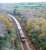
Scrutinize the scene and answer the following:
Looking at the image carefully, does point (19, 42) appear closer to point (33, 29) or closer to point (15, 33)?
point (15, 33)

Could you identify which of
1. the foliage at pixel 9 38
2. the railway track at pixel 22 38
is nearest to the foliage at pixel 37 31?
the railway track at pixel 22 38

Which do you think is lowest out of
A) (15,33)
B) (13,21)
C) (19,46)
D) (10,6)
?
(19,46)

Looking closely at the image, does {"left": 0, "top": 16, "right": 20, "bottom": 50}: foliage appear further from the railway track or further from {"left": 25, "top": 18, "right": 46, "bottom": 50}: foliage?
{"left": 25, "top": 18, "right": 46, "bottom": 50}: foliage

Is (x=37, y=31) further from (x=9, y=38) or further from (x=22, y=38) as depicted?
(x=9, y=38)

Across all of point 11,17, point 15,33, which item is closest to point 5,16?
point 11,17

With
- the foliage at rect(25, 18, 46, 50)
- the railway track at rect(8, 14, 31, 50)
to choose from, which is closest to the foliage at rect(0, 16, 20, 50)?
the railway track at rect(8, 14, 31, 50)

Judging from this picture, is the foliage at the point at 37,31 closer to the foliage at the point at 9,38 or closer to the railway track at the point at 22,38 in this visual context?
the railway track at the point at 22,38

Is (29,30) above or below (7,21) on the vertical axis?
below

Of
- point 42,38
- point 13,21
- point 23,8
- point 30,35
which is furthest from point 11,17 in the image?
point 42,38

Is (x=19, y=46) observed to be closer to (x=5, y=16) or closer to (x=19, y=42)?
(x=19, y=42)

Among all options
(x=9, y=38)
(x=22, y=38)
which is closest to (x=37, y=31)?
(x=22, y=38)

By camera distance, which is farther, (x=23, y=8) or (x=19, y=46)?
(x=23, y=8)
